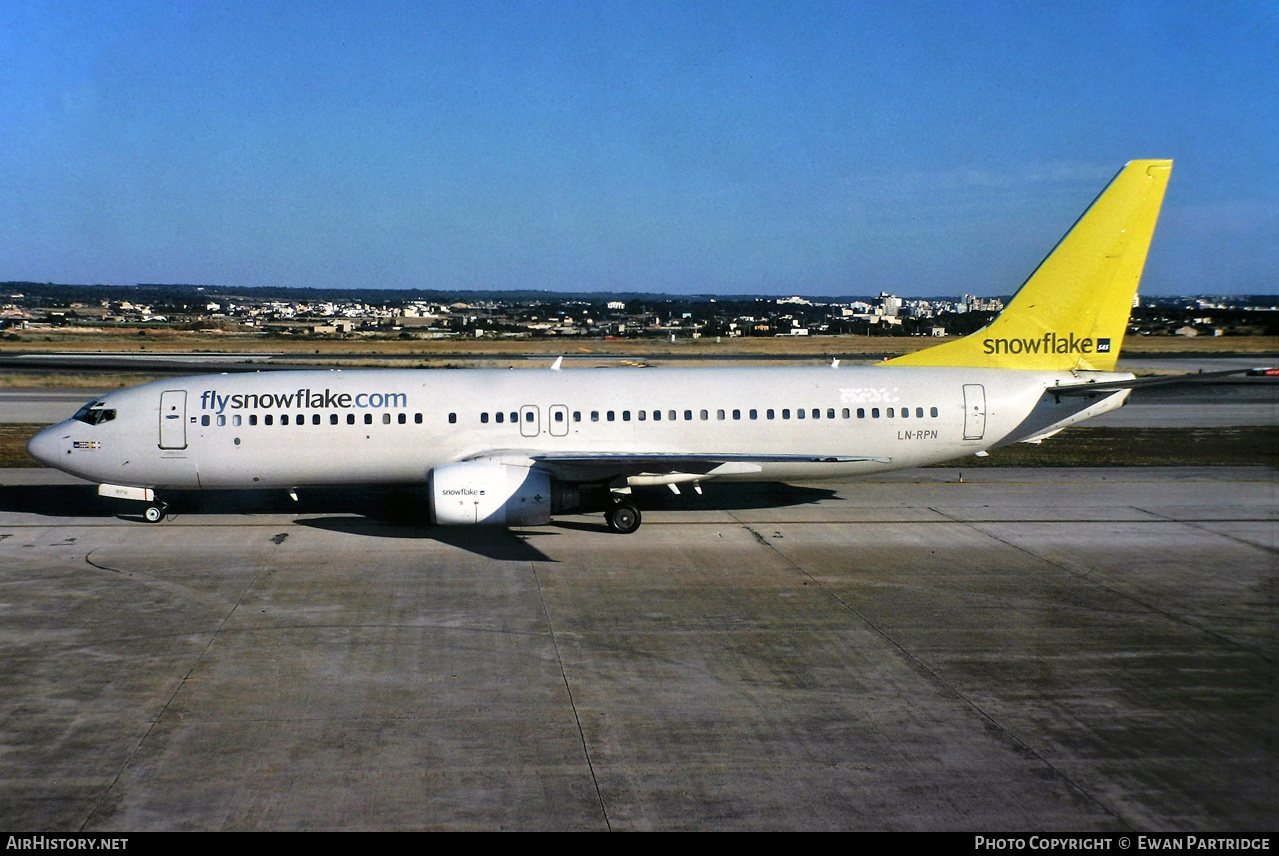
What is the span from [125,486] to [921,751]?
812 inches

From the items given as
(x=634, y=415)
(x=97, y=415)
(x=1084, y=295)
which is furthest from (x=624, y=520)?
(x=1084, y=295)

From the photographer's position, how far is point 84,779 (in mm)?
11461

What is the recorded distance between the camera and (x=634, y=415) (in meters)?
24.6

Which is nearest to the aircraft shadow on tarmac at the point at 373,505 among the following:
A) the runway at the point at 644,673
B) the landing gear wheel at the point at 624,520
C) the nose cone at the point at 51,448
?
the runway at the point at 644,673

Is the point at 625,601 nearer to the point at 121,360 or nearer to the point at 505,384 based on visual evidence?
the point at 505,384

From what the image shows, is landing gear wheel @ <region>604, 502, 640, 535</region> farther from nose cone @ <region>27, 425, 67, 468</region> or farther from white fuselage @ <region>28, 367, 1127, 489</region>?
nose cone @ <region>27, 425, 67, 468</region>

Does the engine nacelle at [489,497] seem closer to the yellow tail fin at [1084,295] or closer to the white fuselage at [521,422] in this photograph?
the white fuselage at [521,422]

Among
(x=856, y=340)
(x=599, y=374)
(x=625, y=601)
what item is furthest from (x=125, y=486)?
(x=856, y=340)

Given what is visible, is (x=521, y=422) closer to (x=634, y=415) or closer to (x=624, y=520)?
(x=634, y=415)

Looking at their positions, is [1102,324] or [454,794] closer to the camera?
[454,794]

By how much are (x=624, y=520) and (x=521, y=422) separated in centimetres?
353

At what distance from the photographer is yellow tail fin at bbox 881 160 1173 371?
83.4 feet

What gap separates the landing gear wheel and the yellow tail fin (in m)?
8.45

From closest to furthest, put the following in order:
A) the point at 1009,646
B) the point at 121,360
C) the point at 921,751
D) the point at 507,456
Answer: the point at 921,751
the point at 1009,646
the point at 507,456
the point at 121,360
